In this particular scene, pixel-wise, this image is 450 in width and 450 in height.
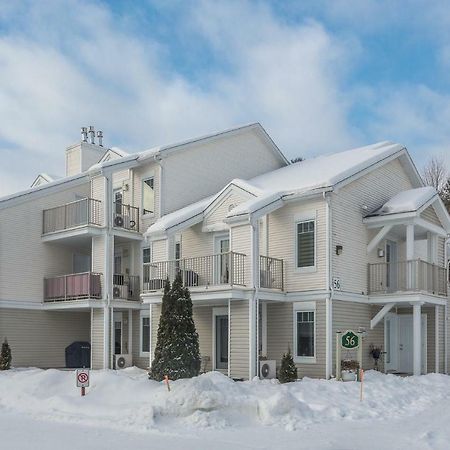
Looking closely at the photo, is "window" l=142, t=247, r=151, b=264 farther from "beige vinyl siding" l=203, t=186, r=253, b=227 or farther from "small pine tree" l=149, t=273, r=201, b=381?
"small pine tree" l=149, t=273, r=201, b=381

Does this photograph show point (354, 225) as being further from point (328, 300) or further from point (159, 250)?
point (159, 250)

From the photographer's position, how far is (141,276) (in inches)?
1085

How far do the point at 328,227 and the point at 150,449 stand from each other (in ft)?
38.3

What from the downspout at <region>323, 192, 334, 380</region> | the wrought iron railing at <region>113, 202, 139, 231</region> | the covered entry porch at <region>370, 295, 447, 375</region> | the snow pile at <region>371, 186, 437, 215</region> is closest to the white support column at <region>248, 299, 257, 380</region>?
the downspout at <region>323, 192, 334, 380</region>

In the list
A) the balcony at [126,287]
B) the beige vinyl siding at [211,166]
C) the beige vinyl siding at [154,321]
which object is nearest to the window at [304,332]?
the beige vinyl siding at [154,321]

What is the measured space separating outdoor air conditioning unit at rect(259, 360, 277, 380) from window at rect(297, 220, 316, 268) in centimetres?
329

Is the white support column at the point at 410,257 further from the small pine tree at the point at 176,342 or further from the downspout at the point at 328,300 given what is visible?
the small pine tree at the point at 176,342

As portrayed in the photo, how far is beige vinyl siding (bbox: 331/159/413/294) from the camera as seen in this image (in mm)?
21891

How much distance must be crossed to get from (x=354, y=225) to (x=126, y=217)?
971 cm

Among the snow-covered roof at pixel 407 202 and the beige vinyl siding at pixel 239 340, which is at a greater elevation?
the snow-covered roof at pixel 407 202

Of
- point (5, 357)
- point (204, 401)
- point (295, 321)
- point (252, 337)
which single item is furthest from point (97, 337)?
point (204, 401)

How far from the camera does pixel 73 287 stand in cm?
2641

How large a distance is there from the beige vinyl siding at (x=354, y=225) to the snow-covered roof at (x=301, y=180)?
581 mm

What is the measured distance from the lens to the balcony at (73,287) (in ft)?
85.3
